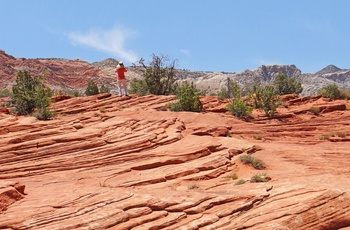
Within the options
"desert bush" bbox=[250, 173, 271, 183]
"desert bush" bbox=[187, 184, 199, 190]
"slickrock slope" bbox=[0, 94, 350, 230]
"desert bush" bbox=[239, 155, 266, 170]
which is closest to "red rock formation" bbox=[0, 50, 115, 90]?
"slickrock slope" bbox=[0, 94, 350, 230]

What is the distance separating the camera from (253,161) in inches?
484

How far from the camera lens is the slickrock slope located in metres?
7.57

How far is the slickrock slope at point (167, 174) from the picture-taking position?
7566 millimetres

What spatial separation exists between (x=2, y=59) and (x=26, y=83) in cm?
6725

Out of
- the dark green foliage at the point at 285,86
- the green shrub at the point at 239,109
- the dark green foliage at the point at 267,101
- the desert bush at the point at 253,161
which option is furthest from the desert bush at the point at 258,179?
the dark green foliage at the point at 285,86

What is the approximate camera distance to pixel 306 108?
23.9 metres

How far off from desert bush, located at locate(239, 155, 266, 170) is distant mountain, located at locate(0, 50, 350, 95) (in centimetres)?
5290

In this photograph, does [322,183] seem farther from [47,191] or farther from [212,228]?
[47,191]

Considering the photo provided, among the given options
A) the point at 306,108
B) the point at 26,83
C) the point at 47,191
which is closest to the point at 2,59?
the point at 26,83

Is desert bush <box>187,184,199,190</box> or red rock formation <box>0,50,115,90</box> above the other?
red rock formation <box>0,50,115,90</box>

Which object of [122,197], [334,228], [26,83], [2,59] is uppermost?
[2,59]

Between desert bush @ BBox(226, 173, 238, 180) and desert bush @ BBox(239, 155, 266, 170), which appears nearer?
desert bush @ BBox(226, 173, 238, 180)

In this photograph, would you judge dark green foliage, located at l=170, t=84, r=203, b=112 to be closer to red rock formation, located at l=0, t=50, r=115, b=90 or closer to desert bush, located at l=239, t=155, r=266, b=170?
desert bush, located at l=239, t=155, r=266, b=170

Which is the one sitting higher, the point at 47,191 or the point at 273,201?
the point at 47,191
